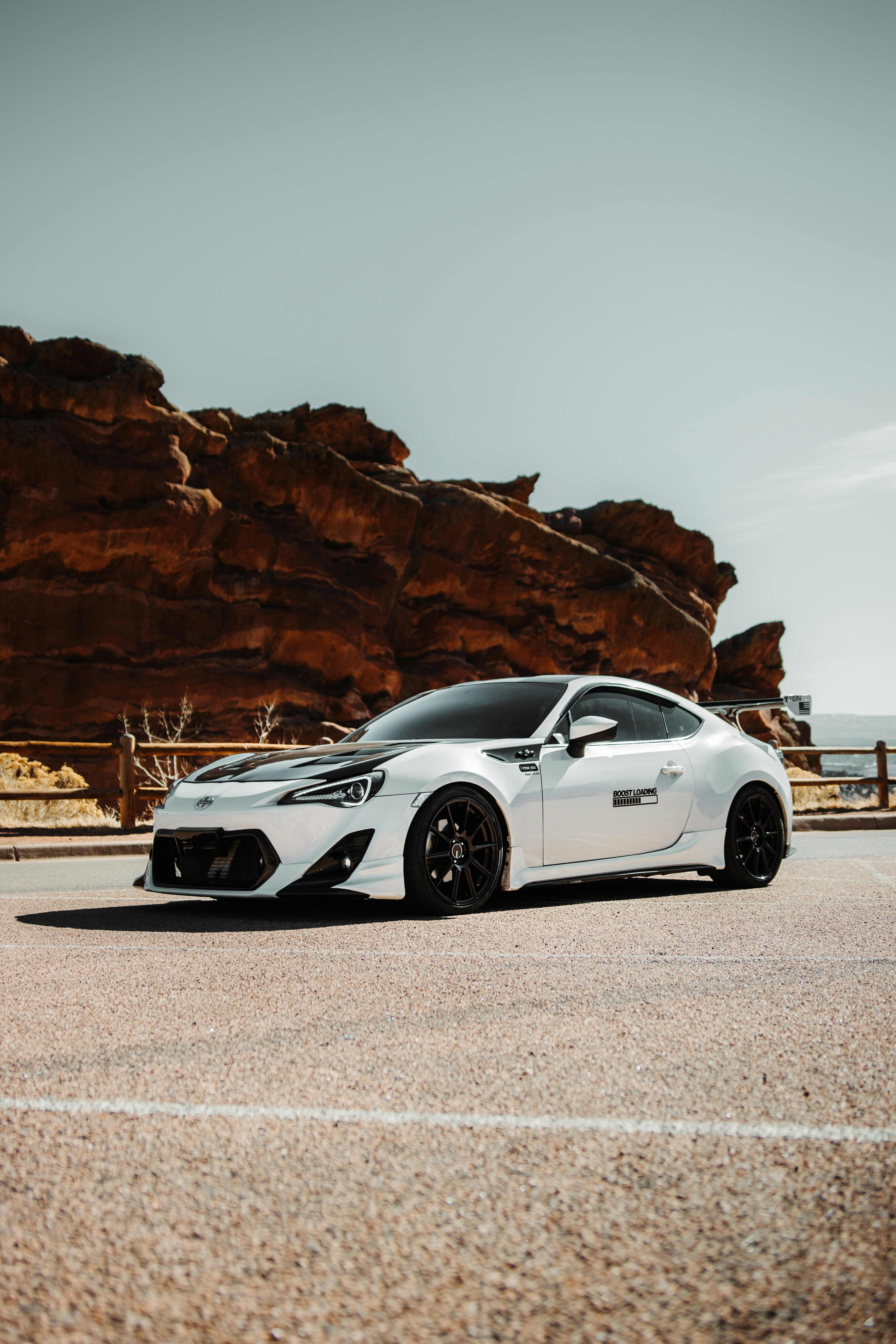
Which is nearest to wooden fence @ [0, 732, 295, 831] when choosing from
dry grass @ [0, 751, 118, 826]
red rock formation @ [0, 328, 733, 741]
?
dry grass @ [0, 751, 118, 826]

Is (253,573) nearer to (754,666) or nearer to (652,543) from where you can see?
(652,543)

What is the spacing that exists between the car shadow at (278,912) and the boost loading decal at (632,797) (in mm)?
623

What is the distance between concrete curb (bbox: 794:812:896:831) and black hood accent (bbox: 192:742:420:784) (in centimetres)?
1013

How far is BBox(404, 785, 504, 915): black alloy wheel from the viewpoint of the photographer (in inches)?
255

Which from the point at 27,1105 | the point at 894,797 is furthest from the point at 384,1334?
the point at 894,797

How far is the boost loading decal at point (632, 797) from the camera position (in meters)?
7.48

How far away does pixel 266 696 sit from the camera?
130 feet

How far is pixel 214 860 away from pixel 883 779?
14.5 m

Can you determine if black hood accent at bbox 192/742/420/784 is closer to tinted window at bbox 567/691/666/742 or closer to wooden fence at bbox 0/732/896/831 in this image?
tinted window at bbox 567/691/666/742

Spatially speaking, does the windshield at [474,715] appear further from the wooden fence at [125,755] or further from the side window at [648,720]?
the wooden fence at [125,755]

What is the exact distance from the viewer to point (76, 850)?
12.3 metres

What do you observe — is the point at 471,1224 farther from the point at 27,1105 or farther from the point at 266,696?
the point at 266,696

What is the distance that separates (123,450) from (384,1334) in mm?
38714

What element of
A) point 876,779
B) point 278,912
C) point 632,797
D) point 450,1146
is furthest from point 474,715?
point 876,779
